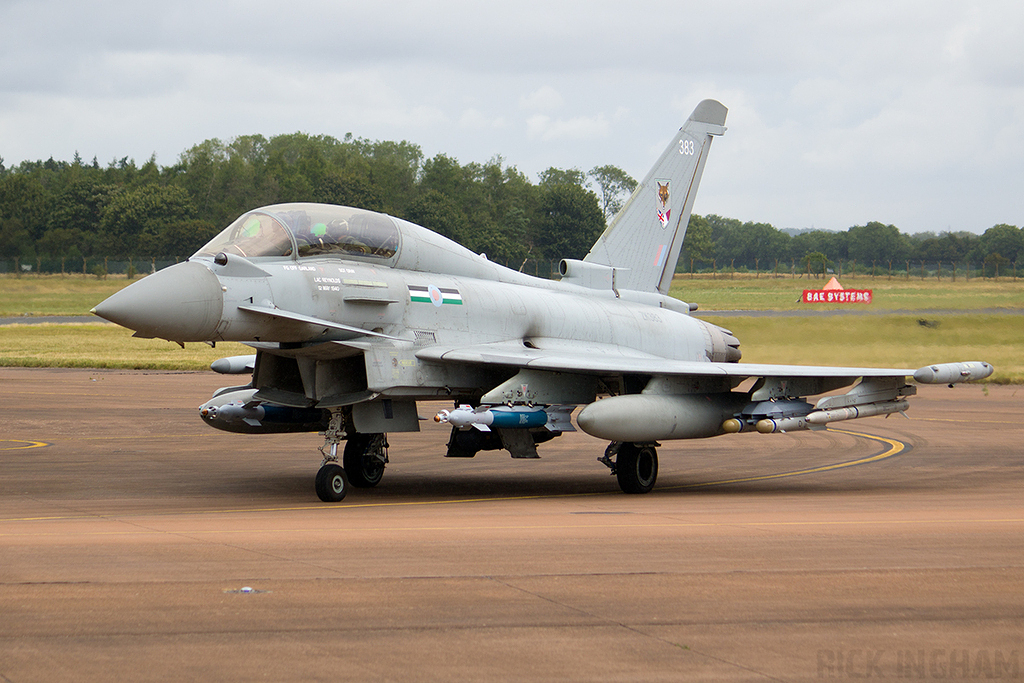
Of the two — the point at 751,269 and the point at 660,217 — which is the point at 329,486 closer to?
the point at 660,217

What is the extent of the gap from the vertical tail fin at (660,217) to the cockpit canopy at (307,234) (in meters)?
5.43

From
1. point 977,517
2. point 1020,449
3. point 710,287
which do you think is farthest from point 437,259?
point 710,287

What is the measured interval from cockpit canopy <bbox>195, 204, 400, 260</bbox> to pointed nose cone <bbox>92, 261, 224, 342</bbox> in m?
0.73

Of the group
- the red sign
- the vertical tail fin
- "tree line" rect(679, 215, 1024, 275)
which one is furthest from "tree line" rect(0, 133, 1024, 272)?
the vertical tail fin

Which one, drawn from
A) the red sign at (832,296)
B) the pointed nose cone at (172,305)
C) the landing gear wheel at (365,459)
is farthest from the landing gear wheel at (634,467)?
the red sign at (832,296)

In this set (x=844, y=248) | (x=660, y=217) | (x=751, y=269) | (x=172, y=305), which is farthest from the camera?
(x=844, y=248)

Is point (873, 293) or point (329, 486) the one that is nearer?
point (329, 486)

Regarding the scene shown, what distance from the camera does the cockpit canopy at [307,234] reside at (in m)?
13.1

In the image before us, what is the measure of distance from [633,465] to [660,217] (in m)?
6.07

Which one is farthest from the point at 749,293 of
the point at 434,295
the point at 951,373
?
the point at 434,295

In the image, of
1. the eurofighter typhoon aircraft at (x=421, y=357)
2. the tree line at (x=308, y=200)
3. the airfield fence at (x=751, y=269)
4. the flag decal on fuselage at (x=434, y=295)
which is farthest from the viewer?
the tree line at (x=308, y=200)

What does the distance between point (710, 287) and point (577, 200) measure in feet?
39.5

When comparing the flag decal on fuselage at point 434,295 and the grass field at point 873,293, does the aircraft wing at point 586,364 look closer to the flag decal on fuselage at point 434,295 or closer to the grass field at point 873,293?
the flag decal on fuselage at point 434,295

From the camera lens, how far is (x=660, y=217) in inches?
766
